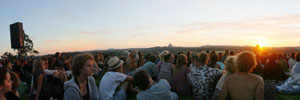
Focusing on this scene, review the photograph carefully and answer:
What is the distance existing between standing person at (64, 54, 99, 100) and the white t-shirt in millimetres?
1505

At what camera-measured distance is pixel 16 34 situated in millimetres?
8617

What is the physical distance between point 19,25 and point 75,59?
7.35 metres

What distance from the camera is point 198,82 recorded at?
5.59 metres

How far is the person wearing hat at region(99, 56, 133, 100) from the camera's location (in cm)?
437

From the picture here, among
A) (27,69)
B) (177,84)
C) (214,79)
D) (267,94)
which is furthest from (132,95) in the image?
(27,69)

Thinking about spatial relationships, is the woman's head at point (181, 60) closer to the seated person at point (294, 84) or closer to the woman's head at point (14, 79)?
the seated person at point (294, 84)

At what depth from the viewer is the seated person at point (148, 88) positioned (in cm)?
366

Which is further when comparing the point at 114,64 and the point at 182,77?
the point at 182,77

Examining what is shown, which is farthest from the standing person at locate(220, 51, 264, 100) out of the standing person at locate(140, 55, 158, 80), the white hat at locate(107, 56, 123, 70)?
the standing person at locate(140, 55, 158, 80)

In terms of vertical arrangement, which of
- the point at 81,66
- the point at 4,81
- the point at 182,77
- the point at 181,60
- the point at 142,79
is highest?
the point at 81,66

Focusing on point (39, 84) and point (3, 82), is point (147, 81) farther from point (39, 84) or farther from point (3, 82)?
point (39, 84)

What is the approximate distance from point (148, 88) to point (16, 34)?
7.56m

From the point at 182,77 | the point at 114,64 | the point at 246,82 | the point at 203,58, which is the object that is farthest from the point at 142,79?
the point at 182,77

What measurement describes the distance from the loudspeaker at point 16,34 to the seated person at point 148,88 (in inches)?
281
